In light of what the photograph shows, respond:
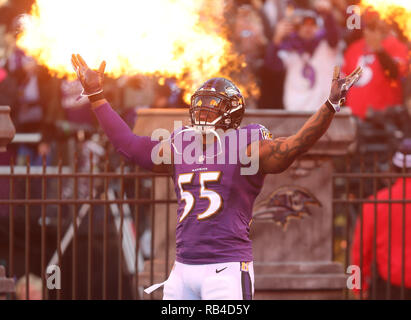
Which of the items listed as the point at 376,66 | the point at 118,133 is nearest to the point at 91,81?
the point at 118,133

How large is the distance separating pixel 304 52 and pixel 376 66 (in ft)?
3.37

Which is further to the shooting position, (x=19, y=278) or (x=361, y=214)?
(x=19, y=278)

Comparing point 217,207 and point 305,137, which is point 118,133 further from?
point 305,137

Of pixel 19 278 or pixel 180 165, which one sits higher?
pixel 180 165

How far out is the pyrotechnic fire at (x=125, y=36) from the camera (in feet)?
29.9

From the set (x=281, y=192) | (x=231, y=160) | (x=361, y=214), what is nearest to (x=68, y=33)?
(x=281, y=192)

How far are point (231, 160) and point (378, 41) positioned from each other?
699 centimetres

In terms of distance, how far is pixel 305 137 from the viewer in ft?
17.5

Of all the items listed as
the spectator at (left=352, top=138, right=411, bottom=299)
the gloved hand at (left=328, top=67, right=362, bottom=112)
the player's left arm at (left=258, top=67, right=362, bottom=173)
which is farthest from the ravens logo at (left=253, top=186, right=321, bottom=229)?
the gloved hand at (left=328, top=67, right=362, bottom=112)

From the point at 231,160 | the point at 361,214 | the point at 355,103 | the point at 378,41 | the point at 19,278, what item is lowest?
the point at 19,278

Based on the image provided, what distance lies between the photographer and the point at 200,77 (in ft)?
34.7

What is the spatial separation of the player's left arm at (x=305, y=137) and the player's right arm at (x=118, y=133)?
0.74 metres

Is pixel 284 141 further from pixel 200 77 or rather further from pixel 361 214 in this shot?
pixel 200 77

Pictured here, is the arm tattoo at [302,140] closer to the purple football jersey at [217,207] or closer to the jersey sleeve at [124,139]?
the purple football jersey at [217,207]
